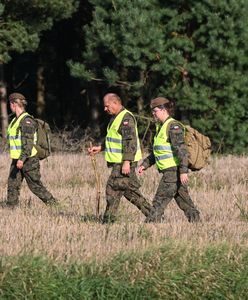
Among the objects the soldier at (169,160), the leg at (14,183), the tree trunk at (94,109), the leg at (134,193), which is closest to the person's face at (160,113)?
the soldier at (169,160)

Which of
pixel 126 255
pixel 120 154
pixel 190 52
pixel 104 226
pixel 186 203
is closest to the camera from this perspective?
pixel 126 255

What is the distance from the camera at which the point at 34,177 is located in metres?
11.1

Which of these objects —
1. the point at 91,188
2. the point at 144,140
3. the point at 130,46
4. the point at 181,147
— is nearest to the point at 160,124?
the point at 181,147

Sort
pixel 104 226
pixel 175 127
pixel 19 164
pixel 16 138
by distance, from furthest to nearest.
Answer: pixel 16 138 → pixel 19 164 → pixel 175 127 → pixel 104 226

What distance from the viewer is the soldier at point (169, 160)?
9.28 m

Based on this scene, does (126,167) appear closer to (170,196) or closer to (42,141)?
(170,196)

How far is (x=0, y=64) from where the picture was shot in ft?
76.6

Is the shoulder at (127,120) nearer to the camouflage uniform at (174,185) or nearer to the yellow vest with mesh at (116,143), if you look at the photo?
the yellow vest with mesh at (116,143)

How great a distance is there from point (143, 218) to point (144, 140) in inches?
453

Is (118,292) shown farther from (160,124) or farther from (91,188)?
(91,188)

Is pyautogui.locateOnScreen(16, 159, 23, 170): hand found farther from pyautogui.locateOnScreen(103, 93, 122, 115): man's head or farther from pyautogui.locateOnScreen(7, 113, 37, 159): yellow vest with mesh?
pyautogui.locateOnScreen(103, 93, 122, 115): man's head

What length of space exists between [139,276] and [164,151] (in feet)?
7.92

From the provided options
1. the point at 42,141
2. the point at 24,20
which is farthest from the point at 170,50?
the point at 42,141

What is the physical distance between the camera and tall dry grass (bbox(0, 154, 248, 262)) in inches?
311
